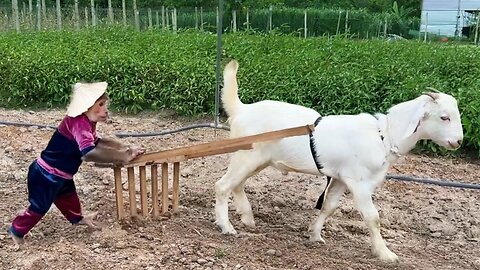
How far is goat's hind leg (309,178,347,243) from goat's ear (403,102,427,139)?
65 centimetres

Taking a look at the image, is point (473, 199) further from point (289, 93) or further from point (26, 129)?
point (26, 129)

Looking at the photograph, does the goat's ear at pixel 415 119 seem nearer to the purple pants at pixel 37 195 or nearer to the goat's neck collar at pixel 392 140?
the goat's neck collar at pixel 392 140

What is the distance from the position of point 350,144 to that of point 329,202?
1.85 ft

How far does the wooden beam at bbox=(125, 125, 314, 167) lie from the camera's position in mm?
4379

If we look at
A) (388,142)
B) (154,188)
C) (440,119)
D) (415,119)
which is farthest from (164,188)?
(440,119)

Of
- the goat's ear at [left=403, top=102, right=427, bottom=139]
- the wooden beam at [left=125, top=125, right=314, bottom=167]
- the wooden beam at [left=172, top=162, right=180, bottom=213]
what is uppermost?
the goat's ear at [left=403, top=102, right=427, bottom=139]

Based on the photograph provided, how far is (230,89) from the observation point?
4.91 metres

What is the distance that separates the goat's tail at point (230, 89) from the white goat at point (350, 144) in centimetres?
1

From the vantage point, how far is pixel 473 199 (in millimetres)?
6145

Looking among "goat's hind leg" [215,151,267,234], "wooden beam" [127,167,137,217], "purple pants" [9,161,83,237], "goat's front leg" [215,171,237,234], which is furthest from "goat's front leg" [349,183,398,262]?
"purple pants" [9,161,83,237]

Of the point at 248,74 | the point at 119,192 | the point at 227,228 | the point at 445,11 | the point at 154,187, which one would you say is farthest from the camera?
the point at 445,11

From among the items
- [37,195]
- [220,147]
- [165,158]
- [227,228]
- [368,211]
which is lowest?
[227,228]

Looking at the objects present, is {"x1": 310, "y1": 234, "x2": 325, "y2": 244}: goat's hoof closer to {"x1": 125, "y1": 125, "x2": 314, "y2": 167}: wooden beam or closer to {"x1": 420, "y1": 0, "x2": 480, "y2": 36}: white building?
{"x1": 125, "y1": 125, "x2": 314, "y2": 167}: wooden beam

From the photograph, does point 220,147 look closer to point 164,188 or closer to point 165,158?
point 165,158
